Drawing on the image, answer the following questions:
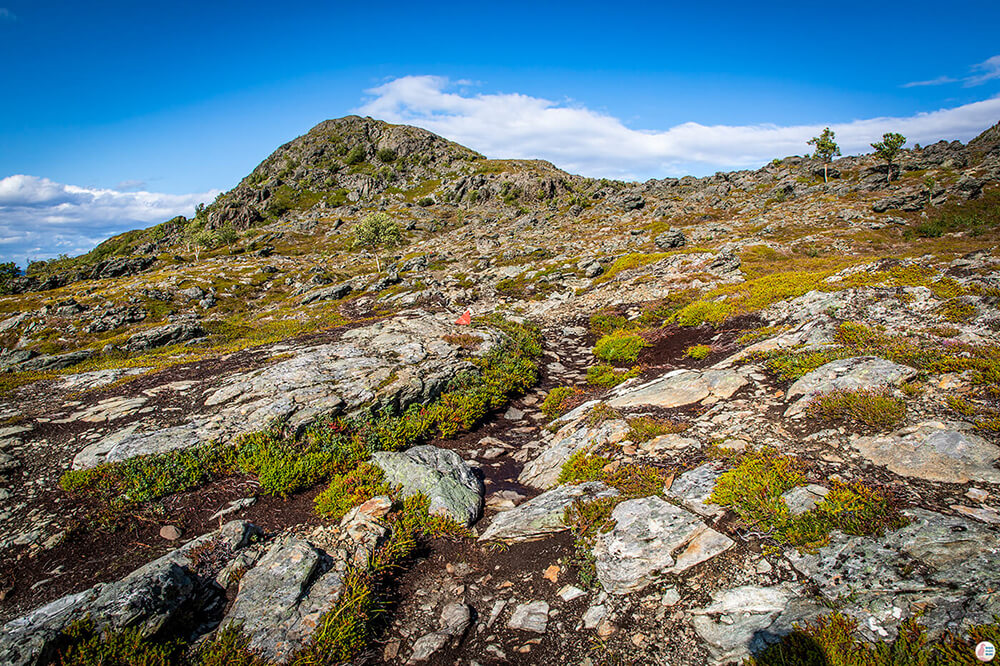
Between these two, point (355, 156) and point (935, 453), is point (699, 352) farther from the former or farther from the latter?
point (355, 156)

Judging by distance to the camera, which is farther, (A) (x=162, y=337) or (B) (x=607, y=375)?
(A) (x=162, y=337)

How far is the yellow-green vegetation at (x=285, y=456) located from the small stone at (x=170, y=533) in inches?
44.8

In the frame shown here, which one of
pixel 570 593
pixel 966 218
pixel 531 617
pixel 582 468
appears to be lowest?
pixel 531 617

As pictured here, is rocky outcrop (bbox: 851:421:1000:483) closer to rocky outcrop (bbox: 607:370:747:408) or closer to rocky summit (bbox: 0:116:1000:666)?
rocky summit (bbox: 0:116:1000:666)

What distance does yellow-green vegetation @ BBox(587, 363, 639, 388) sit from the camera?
591 inches

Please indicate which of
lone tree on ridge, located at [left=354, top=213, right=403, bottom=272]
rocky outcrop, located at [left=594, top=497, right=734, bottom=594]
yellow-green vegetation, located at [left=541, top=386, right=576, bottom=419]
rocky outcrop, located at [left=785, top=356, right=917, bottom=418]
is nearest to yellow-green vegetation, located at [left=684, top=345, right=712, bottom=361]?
yellow-green vegetation, located at [left=541, top=386, right=576, bottom=419]

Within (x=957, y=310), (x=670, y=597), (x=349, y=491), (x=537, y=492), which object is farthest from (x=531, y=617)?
(x=957, y=310)

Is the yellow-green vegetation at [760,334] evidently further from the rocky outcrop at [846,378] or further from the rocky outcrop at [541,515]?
the rocky outcrop at [541,515]

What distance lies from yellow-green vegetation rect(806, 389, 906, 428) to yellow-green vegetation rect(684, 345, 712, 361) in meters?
6.25

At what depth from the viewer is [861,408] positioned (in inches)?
308

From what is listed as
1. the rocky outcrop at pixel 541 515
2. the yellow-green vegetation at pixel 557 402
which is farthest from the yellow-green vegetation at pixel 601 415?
the rocky outcrop at pixel 541 515

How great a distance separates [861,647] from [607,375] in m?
11.4

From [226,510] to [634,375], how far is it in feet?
42.8

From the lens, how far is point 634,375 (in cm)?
1484
